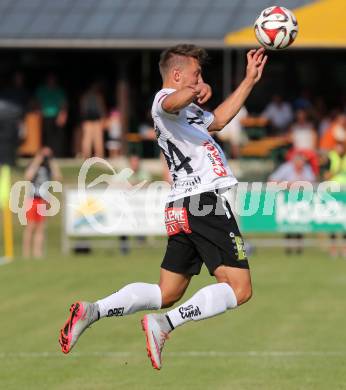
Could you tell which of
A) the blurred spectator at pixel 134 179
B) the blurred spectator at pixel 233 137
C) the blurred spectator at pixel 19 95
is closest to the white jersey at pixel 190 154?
the blurred spectator at pixel 134 179

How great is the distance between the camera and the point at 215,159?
30.3 feet

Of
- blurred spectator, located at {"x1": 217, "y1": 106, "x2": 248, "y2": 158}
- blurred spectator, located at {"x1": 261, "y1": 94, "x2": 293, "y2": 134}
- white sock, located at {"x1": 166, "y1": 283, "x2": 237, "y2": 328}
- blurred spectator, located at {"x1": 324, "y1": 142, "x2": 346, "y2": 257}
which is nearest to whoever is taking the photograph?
white sock, located at {"x1": 166, "y1": 283, "x2": 237, "y2": 328}

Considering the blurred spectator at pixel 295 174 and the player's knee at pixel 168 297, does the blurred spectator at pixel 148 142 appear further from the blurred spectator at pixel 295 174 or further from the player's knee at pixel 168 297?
the player's knee at pixel 168 297

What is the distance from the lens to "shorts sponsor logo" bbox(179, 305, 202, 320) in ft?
29.9

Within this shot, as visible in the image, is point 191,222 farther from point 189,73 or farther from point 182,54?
point 182,54

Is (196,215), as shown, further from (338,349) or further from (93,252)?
(93,252)

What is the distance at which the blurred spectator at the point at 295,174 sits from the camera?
2275 cm

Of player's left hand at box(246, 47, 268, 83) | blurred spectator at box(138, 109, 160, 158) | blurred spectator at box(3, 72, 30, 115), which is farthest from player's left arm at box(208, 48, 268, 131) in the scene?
blurred spectator at box(3, 72, 30, 115)

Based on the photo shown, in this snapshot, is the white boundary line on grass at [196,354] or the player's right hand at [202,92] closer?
the player's right hand at [202,92]

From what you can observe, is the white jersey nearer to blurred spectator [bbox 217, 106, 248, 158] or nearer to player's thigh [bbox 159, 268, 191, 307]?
player's thigh [bbox 159, 268, 191, 307]

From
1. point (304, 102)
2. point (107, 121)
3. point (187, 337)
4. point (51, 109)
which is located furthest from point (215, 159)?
point (107, 121)

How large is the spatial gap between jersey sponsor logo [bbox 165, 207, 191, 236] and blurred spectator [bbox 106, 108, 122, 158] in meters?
23.6

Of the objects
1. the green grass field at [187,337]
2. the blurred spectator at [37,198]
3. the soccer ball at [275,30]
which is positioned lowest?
the green grass field at [187,337]

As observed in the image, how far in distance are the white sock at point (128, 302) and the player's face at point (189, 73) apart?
1.50 metres
